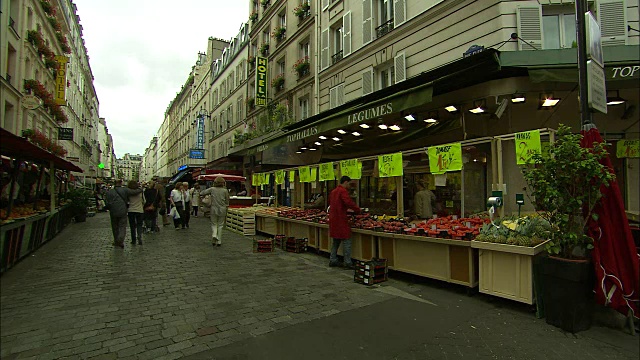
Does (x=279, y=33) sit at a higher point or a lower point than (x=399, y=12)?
higher

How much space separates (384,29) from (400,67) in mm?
1910

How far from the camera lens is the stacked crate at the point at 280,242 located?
27.6ft

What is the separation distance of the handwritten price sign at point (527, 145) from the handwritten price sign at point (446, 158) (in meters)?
0.97

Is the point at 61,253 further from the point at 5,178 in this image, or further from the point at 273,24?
the point at 273,24

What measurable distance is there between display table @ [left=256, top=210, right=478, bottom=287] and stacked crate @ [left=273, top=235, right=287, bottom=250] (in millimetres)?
1093

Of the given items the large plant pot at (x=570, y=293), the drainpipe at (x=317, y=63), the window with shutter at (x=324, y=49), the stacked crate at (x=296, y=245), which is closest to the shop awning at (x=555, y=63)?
the large plant pot at (x=570, y=293)

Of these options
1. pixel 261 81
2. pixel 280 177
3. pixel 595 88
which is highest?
pixel 261 81

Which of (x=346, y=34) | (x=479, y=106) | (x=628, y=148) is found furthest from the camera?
(x=346, y=34)

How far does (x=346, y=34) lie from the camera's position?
44.1ft

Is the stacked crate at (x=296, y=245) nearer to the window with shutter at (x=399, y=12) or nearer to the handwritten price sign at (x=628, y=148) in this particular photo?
the handwritten price sign at (x=628, y=148)

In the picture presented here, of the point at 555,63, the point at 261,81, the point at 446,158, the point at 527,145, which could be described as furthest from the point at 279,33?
the point at 527,145

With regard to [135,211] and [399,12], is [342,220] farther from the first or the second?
[399,12]

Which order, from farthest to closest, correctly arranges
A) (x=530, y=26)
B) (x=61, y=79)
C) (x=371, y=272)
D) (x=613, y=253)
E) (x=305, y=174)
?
(x=61, y=79)
(x=305, y=174)
(x=530, y=26)
(x=371, y=272)
(x=613, y=253)

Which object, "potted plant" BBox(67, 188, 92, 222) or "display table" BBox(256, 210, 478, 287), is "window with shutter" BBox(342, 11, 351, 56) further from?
"potted plant" BBox(67, 188, 92, 222)
